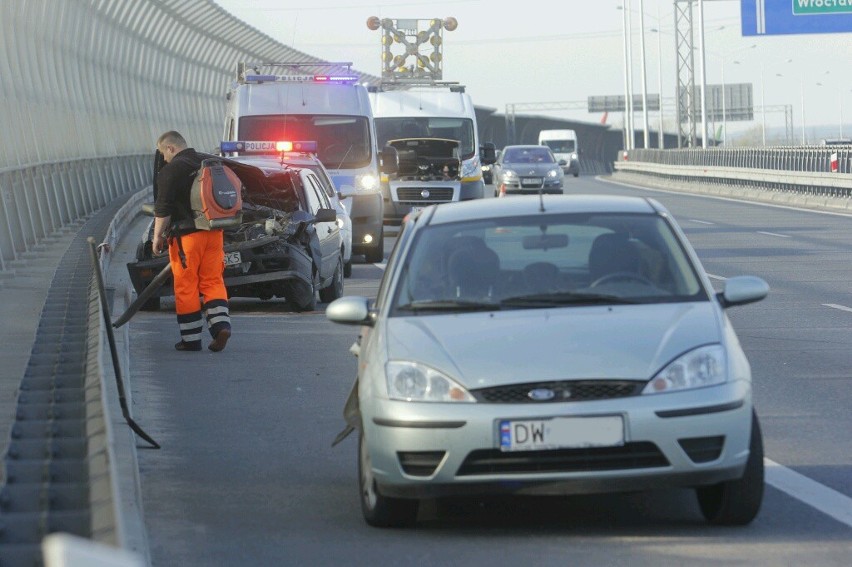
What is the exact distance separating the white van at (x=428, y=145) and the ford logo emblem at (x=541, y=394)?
2747 cm

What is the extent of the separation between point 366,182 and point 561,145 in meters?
77.5

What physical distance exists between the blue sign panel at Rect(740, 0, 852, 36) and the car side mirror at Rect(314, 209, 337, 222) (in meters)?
38.5

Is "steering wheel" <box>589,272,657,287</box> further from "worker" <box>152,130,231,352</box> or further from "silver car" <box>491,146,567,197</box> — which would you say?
"silver car" <box>491,146,567,197</box>

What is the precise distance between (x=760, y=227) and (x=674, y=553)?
26302mm

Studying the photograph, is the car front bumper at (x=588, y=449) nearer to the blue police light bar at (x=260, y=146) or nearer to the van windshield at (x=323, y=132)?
the blue police light bar at (x=260, y=146)

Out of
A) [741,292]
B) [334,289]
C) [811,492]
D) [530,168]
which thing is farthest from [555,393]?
[530,168]

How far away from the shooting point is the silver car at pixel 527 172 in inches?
1939

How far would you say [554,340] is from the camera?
22.8 feet

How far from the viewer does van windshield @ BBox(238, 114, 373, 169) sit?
2522 cm

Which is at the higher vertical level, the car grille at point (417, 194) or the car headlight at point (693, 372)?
the car headlight at point (693, 372)

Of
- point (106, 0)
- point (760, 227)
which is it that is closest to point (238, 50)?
point (106, 0)

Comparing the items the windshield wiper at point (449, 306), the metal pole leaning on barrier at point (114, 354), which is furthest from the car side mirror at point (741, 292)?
the metal pole leaning on barrier at point (114, 354)

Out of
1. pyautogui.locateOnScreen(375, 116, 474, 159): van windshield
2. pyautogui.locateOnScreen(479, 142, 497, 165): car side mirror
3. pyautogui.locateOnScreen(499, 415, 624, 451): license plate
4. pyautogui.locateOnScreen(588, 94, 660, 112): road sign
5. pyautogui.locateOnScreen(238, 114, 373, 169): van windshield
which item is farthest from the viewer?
pyautogui.locateOnScreen(588, 94, 660, 112): road sign

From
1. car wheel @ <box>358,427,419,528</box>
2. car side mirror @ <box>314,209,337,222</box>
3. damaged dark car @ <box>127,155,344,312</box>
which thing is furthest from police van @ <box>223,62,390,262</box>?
car wheel @ <box>358,427,419,528</box>
